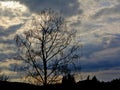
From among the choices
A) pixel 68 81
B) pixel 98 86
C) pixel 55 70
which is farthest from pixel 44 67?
pixel 98 86

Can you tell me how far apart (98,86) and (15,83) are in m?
9.41

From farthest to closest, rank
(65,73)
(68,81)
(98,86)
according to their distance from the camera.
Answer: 1. (65,73)
2. (68,81)
3. (98,86)

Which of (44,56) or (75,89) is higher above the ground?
(44,56)

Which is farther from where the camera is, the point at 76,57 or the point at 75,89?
the point at 76,57

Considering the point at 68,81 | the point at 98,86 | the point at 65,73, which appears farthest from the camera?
the point at 65,73

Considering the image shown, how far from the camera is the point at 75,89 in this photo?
40875mm

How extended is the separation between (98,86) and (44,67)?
32.0ft

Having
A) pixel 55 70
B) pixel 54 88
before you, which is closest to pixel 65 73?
pixel 55 70

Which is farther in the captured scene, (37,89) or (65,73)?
(65,73)

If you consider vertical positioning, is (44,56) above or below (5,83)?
above

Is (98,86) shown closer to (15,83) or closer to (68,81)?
(68,81)

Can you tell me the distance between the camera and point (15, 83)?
43188mm

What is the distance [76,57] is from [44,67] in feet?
14.5

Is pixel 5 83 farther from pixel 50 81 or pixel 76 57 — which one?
pixel 76 57
